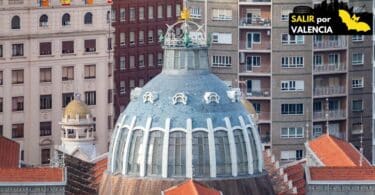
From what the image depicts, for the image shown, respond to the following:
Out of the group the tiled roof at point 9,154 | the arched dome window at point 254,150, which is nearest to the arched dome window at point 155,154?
the arched dome window at point 254,150

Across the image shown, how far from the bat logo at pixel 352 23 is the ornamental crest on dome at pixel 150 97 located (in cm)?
1570

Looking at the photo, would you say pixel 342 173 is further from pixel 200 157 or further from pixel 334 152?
pixel 334 152

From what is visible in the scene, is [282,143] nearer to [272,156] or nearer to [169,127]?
[272,156]

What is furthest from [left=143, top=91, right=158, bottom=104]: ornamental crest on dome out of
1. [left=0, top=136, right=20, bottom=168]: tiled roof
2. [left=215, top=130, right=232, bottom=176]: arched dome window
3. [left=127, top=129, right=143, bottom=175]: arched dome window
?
[left=0, top=136, right=20, bottom=168]: tiled roof

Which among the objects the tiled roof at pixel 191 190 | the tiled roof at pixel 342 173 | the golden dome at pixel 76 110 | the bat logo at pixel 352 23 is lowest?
the tiled roof at pixel 191 190

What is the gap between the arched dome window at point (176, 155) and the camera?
16550 centimetres

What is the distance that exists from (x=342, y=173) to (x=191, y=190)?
46.2 ft

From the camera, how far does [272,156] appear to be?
18738 cm

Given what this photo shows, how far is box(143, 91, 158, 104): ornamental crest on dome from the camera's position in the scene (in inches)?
6604

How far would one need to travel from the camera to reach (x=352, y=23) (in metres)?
154

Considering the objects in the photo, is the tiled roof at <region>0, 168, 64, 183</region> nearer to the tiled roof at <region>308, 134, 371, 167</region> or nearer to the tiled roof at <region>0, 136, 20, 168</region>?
the tiled roof at <region>0, 136, 20, 168</region>

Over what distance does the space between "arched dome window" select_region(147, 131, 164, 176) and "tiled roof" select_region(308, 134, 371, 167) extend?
14384mm

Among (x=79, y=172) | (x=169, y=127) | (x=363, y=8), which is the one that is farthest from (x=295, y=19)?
(x=363, y=8)

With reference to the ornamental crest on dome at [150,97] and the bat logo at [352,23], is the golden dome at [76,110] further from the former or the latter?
the bat logo at [352,23]
